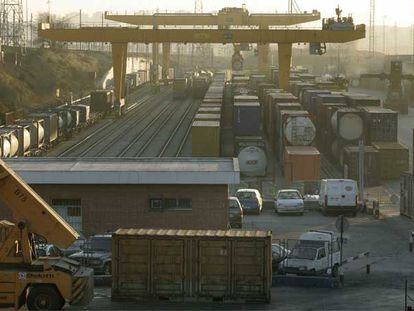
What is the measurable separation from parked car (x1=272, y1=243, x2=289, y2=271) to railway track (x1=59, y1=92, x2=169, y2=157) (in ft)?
82.8

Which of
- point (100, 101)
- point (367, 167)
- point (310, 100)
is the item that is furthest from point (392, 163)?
point (100, 101)

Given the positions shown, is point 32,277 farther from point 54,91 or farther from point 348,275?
point 54,91

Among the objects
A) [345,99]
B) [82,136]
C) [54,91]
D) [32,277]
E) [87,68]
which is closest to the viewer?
[32,277]

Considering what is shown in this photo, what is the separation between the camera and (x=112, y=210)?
2395 centimetres

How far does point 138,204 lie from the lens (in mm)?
23891

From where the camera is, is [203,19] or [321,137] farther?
[203,19]

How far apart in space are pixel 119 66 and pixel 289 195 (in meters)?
33.7

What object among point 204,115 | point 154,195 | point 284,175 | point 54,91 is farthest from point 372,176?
point 54,91

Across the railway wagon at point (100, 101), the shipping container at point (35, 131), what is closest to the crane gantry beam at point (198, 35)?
the railway wagon at point (100, 101)

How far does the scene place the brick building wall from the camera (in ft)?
78.2

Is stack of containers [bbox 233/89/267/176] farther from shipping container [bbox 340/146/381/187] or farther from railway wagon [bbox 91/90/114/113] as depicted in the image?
railway wagon [bbox 91/90/114/113]

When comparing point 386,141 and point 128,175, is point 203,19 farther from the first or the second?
point 128,175

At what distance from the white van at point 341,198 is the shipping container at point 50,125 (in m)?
17.9

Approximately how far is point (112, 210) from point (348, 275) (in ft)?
19.6
